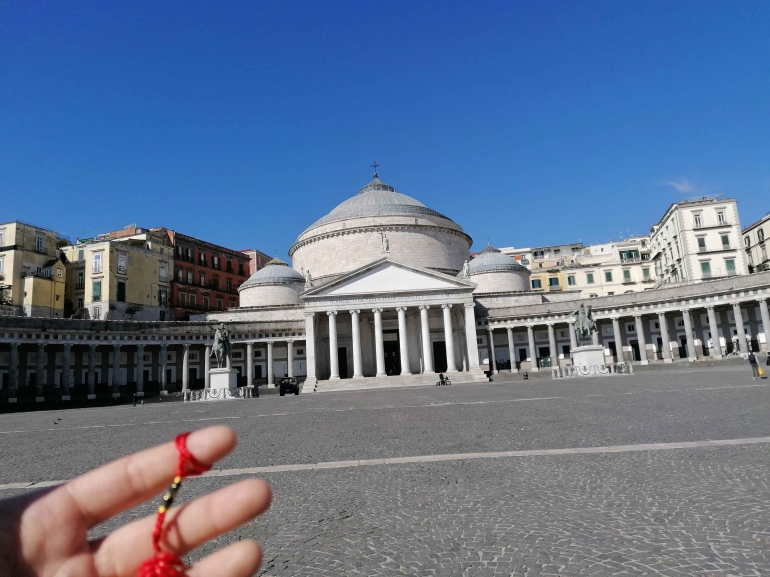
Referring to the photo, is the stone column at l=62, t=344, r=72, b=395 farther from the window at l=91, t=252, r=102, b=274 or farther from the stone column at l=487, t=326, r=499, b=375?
the stone column at l=487, t=326, r=499, b=375

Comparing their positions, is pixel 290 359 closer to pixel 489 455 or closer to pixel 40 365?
pixel 40 365

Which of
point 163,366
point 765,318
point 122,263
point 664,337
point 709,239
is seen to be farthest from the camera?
point 709,239

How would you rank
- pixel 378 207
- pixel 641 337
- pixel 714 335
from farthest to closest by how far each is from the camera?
pixel 378 207 → pixel 641 337 → pixel 714 335

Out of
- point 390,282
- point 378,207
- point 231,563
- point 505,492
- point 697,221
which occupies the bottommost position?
point 505,492

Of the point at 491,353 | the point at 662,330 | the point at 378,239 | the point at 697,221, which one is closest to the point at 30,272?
the point at 378,239

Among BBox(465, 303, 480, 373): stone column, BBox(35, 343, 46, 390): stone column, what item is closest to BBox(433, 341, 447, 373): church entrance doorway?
BBox(465, 303, 480, 373): stone column

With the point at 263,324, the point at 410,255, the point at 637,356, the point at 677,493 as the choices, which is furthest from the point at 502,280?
the point at 677,493
